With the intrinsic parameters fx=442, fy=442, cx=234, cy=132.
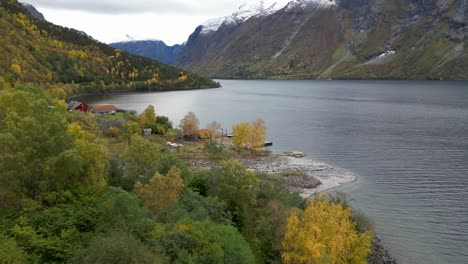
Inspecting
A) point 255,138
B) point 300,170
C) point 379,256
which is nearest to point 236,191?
point 379,256

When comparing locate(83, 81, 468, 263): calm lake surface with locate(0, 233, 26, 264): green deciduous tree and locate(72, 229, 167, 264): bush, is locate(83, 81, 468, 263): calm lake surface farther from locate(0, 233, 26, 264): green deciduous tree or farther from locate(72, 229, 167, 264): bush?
locate(0, 233, 26, 264): green deciduous tree

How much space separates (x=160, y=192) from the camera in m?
35.2

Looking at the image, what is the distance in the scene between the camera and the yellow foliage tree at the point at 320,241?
106 feet

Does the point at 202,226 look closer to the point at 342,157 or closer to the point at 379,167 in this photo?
the point at 379,167

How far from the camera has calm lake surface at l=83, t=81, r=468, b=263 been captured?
4747cm

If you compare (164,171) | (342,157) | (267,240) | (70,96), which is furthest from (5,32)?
(267,240)

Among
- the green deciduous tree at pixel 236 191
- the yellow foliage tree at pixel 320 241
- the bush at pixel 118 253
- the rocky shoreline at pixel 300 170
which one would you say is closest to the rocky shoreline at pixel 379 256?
the yellow foliage tree at pixel 320 241

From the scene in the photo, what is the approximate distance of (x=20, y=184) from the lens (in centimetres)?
2811

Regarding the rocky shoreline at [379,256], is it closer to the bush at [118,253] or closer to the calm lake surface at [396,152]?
the calm lake surface at [396,152]

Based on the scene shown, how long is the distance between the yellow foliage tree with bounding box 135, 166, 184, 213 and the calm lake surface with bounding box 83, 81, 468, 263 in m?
22.4

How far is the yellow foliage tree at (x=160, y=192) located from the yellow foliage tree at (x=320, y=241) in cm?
946

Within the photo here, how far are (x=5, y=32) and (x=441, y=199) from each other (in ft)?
613

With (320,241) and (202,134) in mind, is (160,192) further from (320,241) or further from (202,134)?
(202,134)

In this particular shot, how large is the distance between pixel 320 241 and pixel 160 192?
1304 centimetres
